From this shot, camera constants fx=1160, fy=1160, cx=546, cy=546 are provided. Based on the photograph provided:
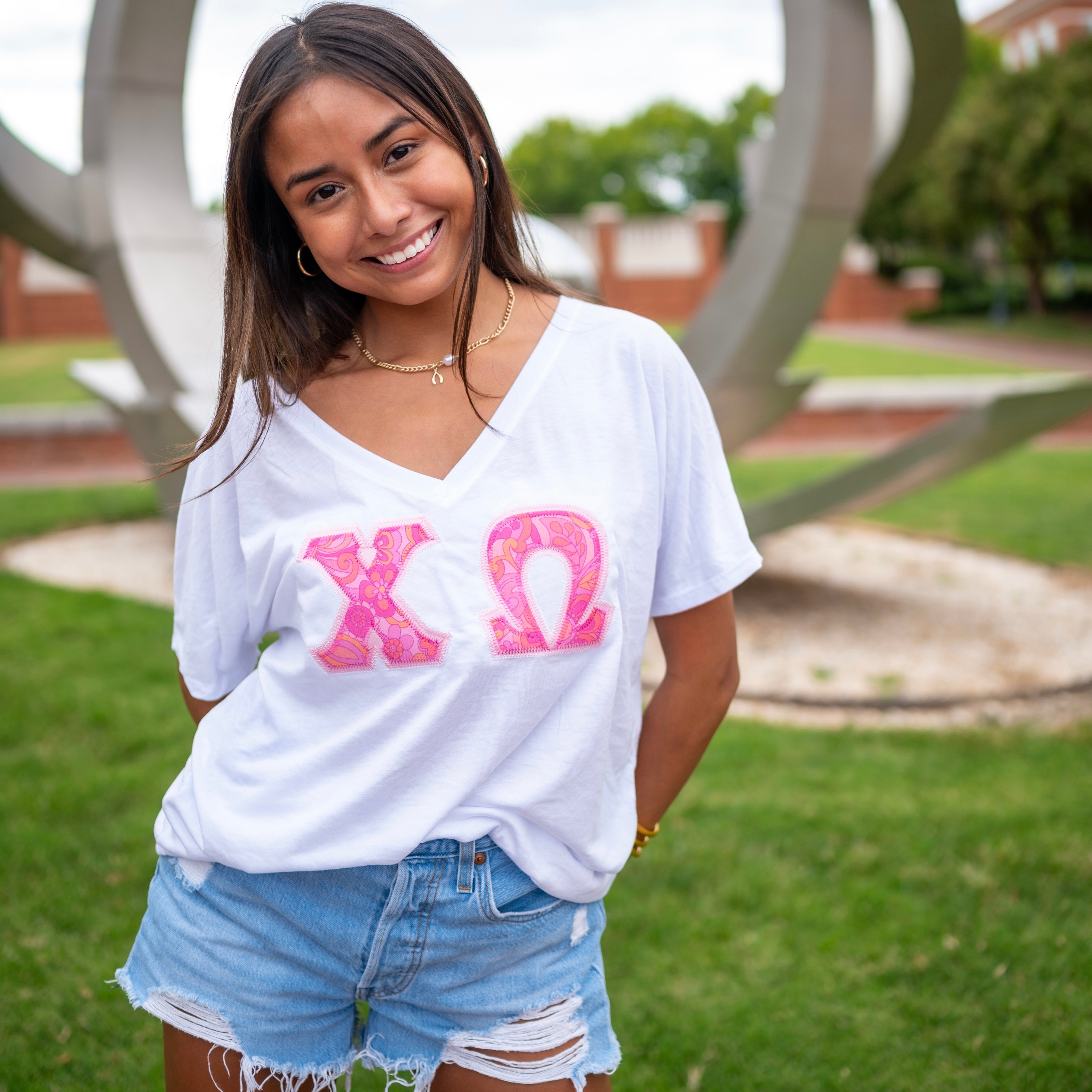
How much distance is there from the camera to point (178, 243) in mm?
Answer: 6242

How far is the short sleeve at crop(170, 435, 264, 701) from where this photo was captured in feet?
5.08

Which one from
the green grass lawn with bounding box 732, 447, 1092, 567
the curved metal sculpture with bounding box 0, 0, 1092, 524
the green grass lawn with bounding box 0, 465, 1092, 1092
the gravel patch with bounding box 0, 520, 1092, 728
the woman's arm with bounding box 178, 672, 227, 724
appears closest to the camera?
the woman's arm with bounding box 178, 672, 227, 724

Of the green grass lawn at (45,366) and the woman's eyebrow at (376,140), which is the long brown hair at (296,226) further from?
the green grass lawn at (45,366)

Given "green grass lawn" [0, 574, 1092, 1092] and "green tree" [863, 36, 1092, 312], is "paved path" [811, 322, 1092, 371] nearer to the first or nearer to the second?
"green tree" [863, 36, 1092, 312]

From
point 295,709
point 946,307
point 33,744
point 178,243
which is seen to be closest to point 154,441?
point 178,243

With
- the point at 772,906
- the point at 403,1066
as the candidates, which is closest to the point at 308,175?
the point at 403,1066

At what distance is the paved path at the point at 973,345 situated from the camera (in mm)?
19312

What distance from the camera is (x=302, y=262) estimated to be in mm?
1628

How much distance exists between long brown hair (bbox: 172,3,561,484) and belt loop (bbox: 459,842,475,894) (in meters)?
0.55

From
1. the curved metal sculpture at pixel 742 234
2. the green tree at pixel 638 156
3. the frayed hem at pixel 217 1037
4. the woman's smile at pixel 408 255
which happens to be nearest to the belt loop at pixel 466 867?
the frayed hem at pixel 217 1037

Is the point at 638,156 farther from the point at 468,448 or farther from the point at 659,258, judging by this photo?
the point at 468,448

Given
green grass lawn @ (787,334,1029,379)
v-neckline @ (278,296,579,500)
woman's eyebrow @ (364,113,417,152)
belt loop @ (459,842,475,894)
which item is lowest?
green grass lawn @ (787,334,1029,379)

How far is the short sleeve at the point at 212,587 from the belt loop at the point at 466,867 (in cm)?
44

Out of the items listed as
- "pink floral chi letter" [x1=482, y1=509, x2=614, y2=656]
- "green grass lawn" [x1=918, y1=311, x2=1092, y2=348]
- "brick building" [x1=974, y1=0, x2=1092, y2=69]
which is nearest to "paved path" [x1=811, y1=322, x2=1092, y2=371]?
"green grass lawn" [x1=918, y1=311, x2=1092, y2=348]
